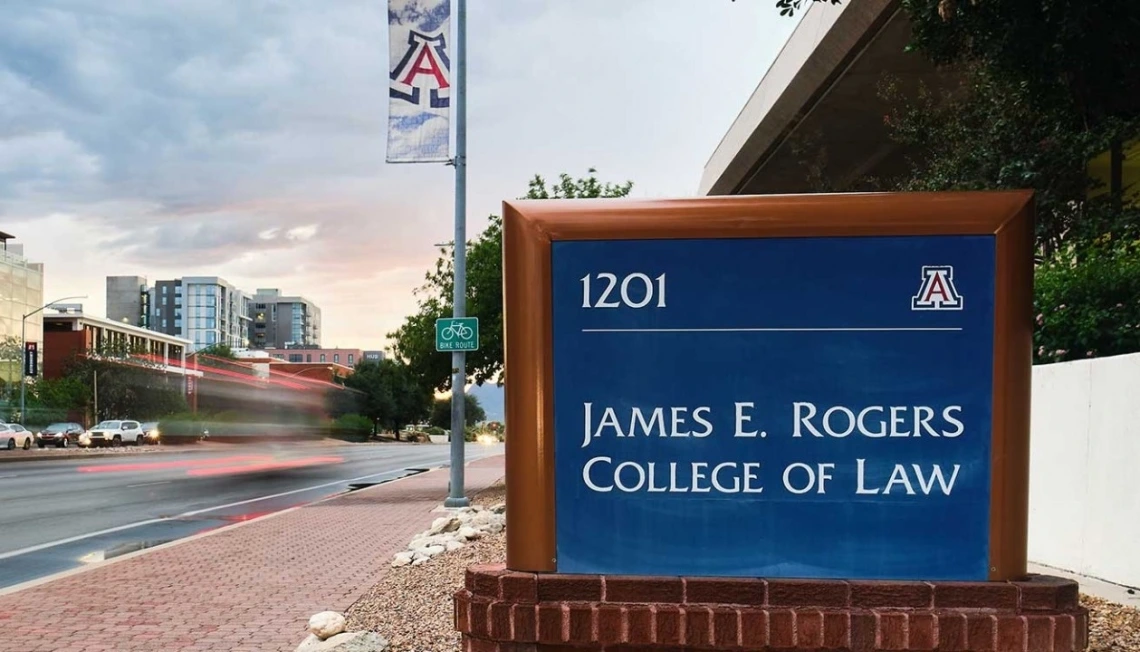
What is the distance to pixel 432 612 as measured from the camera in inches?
259

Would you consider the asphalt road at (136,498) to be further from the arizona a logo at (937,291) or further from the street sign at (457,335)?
the arizona a logo at (937,291)

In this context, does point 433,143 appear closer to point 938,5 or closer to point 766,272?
point 938,5

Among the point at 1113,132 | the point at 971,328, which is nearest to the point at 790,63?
the point at 1113,132

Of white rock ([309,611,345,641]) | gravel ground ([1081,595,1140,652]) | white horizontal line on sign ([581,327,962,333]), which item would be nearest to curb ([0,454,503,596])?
white rock ([309,611,345,641])

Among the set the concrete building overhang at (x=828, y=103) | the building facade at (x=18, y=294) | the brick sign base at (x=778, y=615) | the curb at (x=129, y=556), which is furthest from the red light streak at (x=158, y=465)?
the building facade at (x=18, y=294)

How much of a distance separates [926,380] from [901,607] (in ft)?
2.22

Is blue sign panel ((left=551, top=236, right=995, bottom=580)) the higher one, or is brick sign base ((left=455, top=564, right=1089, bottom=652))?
blue sign panel ((left=551, top=236, right=995, bottom=580))

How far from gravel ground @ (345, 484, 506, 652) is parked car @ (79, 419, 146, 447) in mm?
45006

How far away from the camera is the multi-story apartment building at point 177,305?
18362cm

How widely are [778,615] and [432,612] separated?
4136 millimetres

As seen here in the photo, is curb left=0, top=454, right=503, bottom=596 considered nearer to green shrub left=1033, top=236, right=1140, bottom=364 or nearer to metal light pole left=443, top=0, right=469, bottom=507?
metal light pole left=443, top=0, right=469, bottom=507

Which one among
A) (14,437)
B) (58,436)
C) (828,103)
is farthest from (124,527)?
(58,436)

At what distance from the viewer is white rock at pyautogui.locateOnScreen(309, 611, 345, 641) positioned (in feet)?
19.3

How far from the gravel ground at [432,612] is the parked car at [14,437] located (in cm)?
4092
